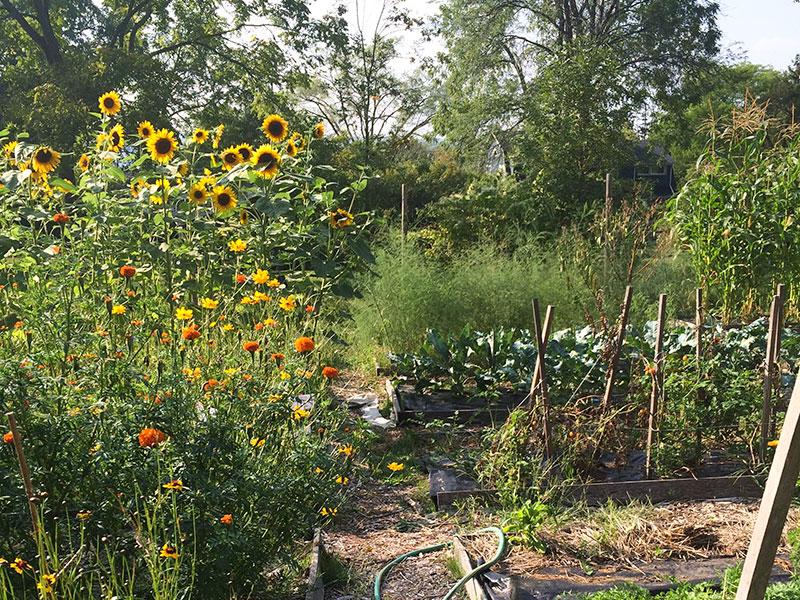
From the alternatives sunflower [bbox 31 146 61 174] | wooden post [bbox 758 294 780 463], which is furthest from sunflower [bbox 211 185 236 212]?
wooden post [bbox 758 294 780 463]

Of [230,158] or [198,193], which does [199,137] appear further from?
[198,193]

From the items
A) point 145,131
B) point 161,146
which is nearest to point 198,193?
point 161,146

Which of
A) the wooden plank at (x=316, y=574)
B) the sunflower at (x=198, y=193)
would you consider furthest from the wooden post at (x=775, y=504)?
the sunflower at (x=198, y=193)

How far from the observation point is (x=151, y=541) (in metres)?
2.02

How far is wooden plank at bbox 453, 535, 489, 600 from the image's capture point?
2.71 m

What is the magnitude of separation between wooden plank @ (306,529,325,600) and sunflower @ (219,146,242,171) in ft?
7.51

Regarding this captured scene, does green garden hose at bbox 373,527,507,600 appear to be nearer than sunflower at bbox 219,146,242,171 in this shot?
Yes

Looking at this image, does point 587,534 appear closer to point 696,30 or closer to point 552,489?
point 552,489

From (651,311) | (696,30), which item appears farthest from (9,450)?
(696,30)

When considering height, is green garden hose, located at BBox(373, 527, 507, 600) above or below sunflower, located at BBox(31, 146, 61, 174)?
below

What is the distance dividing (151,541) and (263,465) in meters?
0.66

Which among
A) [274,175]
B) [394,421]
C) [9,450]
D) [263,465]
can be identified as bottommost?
[394,421]

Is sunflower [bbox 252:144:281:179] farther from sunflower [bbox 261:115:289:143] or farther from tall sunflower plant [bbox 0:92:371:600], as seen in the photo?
tall sunflower plant [bbox 0:92:371:600]

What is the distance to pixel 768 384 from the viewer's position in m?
3.56
